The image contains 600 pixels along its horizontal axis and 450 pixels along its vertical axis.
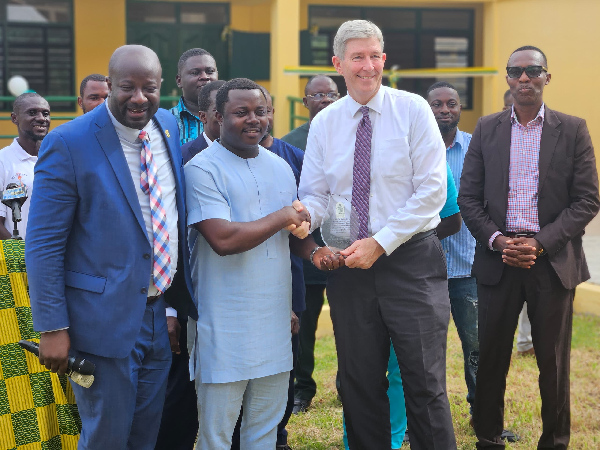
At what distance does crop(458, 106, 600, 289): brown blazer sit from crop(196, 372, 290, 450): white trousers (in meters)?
1.52

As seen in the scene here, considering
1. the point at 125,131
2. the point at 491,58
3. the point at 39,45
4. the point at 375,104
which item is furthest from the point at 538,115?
the point at 39,45

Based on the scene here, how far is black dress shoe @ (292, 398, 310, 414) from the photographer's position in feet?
17.7

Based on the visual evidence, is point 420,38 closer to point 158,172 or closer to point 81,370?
point 158,172

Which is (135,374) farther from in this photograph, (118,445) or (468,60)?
(468,60)

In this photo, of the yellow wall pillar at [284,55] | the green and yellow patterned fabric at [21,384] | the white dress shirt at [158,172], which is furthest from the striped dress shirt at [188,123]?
the yellow wall pillar at [284,55]

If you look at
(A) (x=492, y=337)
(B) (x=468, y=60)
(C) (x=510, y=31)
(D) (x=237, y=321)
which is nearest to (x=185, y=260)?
(D) (x=237, y=321)

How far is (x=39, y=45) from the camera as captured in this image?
1188 cm

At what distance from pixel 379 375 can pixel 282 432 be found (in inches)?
42.3

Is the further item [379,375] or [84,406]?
[379,375]

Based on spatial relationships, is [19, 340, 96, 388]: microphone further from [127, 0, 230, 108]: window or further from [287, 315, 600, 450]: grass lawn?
[127, 0, 230, 108]: window

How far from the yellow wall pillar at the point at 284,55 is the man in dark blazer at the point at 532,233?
6901mm

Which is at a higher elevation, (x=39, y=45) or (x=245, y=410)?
(x=39, y=45)

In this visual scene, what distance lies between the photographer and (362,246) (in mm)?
3492

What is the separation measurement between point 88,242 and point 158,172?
0.46m
